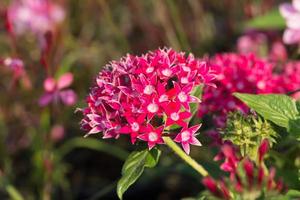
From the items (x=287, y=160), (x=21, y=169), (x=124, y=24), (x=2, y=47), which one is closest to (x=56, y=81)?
(x=21, y=169)

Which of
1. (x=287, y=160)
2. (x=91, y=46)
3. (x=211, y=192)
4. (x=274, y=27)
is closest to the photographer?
(x=211, y=192)

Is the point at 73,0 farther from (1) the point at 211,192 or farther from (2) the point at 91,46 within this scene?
(1) the point at 211,192

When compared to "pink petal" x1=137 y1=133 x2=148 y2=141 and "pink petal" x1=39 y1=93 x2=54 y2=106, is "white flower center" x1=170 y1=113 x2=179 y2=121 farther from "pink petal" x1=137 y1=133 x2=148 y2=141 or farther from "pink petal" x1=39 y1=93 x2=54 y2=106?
"pink petal" x1=39 y1=93 x2=54 y2=106

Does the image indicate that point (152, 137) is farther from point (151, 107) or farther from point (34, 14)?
point (34, 14)

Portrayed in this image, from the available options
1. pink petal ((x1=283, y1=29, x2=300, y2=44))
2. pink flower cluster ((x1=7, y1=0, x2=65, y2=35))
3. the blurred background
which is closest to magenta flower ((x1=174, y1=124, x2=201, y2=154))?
the blurred background

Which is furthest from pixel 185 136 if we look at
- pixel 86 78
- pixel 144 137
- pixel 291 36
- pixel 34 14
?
pixel 34 14

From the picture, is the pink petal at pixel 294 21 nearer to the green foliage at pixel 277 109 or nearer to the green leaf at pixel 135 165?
the green foliage at pixel 277 109
